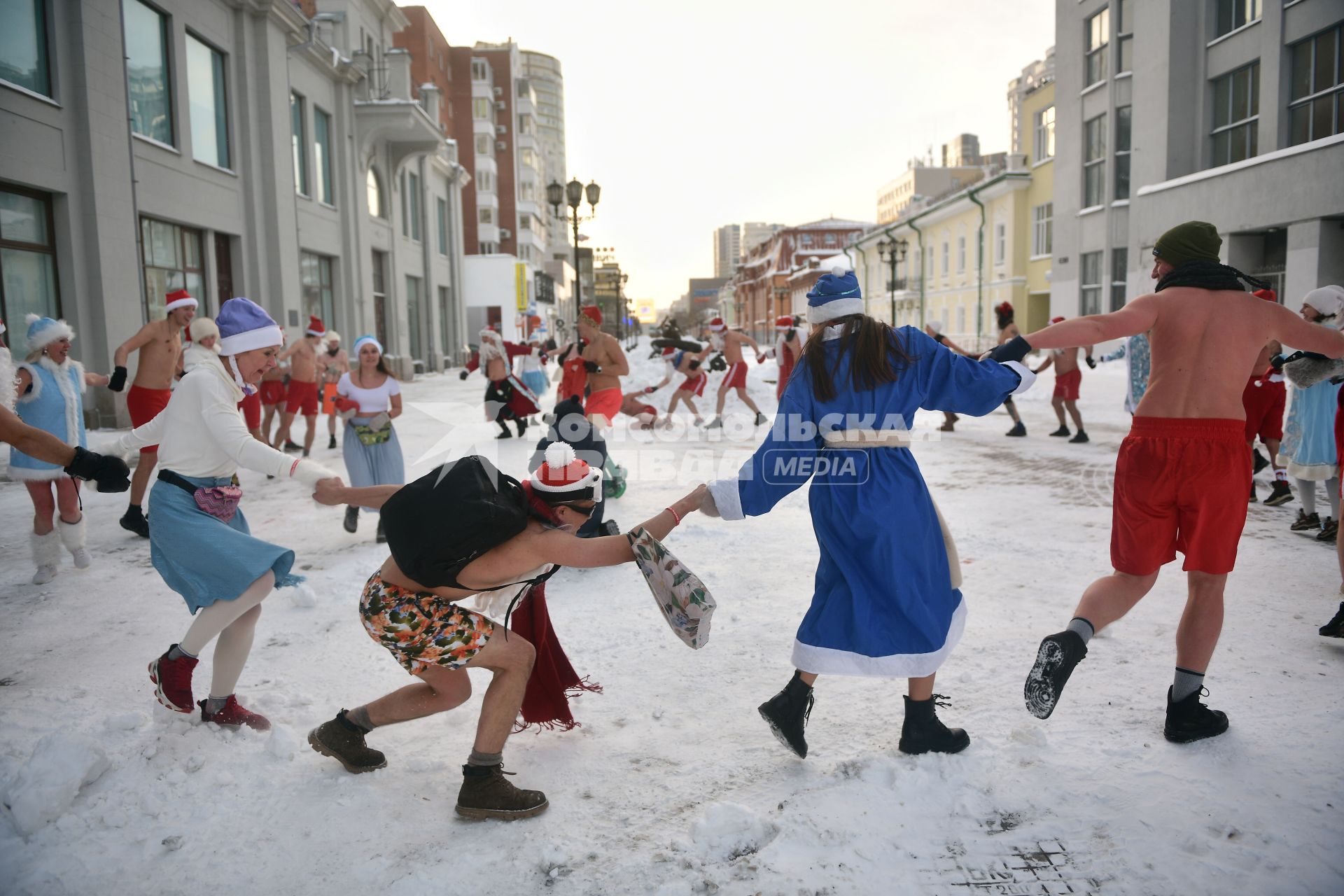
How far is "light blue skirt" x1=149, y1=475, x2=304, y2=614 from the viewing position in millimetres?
3283

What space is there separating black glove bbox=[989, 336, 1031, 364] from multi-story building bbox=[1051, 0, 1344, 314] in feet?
37.3

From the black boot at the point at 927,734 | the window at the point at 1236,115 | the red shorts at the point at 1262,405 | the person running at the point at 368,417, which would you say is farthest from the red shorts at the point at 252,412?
the window at the point at 1236,115

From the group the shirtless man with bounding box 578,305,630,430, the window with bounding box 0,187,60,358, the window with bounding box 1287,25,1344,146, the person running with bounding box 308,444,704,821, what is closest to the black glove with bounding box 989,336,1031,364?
the person running with bounding box 308,444,704,821

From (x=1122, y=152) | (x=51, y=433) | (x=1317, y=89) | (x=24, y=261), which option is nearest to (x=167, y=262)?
(x=24, y=261)

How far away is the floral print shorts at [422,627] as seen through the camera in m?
2.83

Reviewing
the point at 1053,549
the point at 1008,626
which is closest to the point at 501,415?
the point at 1053,549

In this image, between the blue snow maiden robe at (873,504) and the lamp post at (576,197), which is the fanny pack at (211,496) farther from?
the lamp post at (576,197)

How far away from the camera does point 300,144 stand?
21.2 m

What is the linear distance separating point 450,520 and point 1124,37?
87.9 feet

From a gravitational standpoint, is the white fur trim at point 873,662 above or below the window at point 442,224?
below

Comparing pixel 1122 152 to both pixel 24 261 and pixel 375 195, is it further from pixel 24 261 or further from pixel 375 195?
pixel 24 261

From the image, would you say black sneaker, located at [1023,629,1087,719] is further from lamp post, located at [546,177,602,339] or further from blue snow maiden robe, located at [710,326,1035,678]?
lamp post, located at [546,177,602,339]

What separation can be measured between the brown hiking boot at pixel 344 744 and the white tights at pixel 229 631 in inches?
20.5

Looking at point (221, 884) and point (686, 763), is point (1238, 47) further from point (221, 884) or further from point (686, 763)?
point (221, 884)
